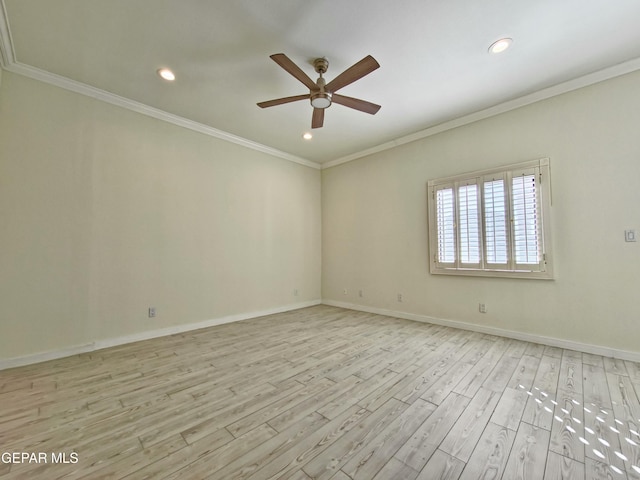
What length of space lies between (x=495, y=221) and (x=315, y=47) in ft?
9.89

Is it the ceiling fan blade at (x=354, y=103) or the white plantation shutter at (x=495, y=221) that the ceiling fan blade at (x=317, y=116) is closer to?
the ceiling fan blade at (x=354, y=103)

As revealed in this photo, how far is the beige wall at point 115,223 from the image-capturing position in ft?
8.66

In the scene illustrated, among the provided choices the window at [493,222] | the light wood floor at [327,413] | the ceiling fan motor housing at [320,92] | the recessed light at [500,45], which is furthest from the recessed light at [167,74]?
the window at [493,222]

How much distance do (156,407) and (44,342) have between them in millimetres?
1879

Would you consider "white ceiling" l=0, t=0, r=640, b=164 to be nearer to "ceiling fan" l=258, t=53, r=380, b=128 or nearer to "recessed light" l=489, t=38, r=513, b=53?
"recessed light" l=489, t=38, r=513, b=53

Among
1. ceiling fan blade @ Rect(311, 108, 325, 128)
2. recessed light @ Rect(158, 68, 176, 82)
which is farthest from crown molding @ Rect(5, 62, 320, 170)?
ceiling fan blade @ Rect(311, 108, 325, 128)

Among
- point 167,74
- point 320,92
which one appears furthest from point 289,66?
point 167,74

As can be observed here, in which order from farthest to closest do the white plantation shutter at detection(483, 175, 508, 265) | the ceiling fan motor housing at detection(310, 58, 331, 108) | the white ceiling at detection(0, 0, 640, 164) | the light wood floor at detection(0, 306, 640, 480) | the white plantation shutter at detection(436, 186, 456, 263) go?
1. the white plantation shutter at detection(436, 186, 456, 263)
2. the white plantation shutter at detection(483, 175, 508, 265)
3. the ceiling fan motor housing at detection(310, 58, 331, 108)
4. the white ceiling at detection(0, 0, 640, 164)
5. the light wood floor at detection(0, 306, 640, 480)

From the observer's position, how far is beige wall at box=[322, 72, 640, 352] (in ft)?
8.84

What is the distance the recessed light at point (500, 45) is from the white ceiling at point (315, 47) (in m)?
0.06

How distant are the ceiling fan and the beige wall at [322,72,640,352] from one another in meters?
1.91

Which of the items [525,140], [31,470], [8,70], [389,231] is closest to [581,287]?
[525,140]

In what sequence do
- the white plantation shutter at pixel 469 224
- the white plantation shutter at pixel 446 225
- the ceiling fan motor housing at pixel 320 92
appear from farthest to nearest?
the white plantation shutter at pixel 446 225, the white plantation shutter at pixel 469 224, the ceiling fan motor housing at pixel 320 92

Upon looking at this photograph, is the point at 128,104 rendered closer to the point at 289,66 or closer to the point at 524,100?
the point at 289,66
